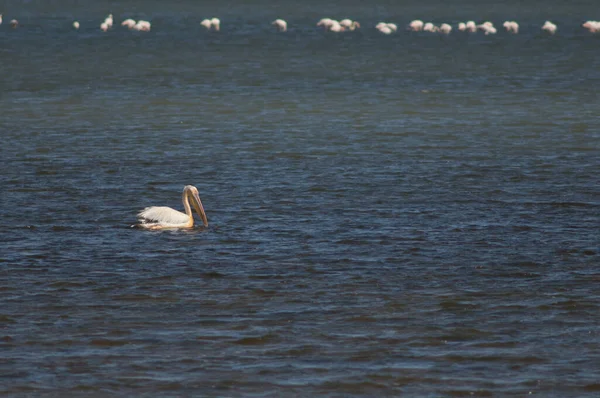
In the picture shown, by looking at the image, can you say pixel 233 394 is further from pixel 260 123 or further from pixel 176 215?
pixel 260 123

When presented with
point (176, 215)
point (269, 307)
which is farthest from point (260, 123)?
point (269, 307)

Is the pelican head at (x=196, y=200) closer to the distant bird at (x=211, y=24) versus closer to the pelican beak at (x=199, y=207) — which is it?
the pelican beak at (x=199, y=207)

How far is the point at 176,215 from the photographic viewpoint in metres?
20.0

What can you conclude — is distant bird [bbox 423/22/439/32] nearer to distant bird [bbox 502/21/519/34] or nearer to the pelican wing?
distant bird [bbox 502/21/519/34]

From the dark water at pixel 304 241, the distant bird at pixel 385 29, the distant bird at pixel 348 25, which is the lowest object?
the distant bird at pixel 348 25

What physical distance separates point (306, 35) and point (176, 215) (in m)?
66.2

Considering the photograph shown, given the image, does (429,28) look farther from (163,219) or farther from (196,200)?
(163,219)

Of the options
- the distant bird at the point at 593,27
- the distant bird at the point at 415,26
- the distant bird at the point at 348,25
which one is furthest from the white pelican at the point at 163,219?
the distant bird at the point at 348,25

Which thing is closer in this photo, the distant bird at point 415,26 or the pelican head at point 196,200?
the pelican head at point 196,200

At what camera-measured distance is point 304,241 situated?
62.6 ft

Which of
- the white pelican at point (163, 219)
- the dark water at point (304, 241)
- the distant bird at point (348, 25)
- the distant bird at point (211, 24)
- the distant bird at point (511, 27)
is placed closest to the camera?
the dark water at point (304, 241)

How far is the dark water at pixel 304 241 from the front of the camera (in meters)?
13.1

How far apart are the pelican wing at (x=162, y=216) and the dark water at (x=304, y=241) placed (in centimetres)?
34

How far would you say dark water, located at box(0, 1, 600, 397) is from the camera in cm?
1313
